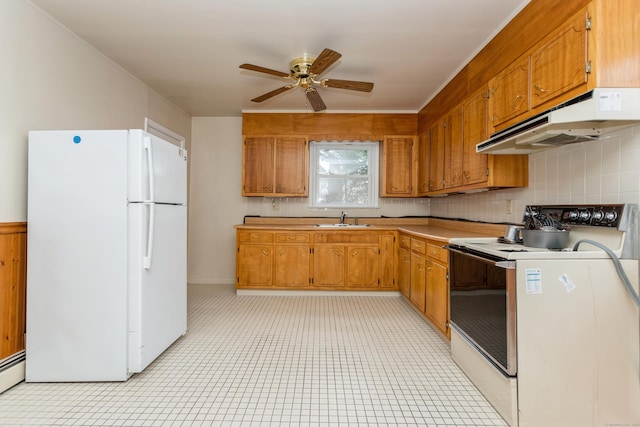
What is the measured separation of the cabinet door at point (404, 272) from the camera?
3727 millimetres

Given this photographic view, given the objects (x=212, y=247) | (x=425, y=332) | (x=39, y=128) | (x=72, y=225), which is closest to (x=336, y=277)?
(x=425, y=332)

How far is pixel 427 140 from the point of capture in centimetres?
418

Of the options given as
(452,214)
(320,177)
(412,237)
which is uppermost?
(320,177)

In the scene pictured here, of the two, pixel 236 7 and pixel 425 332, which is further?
pixel 425 332

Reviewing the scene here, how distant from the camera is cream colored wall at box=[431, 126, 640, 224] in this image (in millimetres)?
1736

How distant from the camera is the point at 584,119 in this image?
1.58 metres

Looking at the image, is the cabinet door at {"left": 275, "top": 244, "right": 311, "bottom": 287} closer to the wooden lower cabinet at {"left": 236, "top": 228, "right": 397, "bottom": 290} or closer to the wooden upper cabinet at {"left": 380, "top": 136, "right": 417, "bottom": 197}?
the wooden lower cabinet at {"left": 236, "top": 228, "right": 397, "bottom": 290}

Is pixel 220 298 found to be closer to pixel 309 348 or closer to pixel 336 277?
pixel 336 277

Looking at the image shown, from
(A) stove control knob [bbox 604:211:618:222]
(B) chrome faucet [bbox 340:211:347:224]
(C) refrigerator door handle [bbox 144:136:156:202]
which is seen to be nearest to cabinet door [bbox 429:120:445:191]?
(B) chrome faucet [bbox 340:211:347:224]

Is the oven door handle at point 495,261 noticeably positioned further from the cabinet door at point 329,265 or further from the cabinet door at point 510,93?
the cabinet door at point 329,265

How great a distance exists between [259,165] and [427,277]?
262cm

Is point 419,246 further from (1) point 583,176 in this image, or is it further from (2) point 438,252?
(1) point 583,176

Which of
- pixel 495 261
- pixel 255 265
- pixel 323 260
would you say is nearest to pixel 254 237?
pixel 255 265

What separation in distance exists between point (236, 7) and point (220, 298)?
3.13m
